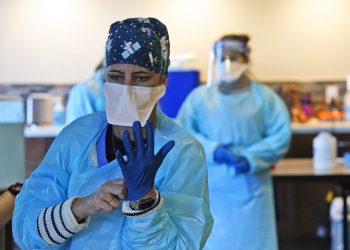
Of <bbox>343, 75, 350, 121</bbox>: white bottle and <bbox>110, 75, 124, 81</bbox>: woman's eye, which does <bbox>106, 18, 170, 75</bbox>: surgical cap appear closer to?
<bbox>110, 75, 124, 81</bbox>: woman's eye

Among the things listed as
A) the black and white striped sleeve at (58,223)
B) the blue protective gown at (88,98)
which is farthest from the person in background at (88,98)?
the black and white striped sleeve at (58,223)

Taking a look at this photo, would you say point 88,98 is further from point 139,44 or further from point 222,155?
point 139,44

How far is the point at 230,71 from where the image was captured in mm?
2586

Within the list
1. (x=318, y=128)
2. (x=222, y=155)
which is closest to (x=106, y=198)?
(x=222, y=155)

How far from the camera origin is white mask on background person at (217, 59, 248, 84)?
8.45 feet

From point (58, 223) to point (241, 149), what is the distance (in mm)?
1594

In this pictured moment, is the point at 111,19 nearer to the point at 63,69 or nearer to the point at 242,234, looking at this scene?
the point at 63,69

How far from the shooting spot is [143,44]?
41.2 inches

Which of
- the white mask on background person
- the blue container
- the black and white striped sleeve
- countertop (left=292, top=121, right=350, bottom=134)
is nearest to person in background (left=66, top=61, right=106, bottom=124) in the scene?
the white mask on background person

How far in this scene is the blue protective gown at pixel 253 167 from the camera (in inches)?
98.7

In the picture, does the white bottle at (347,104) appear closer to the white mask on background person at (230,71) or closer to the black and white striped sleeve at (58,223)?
the white mask on background person at (230,71)

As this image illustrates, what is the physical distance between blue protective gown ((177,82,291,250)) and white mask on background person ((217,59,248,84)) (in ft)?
0.26

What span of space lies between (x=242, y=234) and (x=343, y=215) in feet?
2.95

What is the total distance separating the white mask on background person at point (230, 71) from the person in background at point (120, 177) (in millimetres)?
1487
